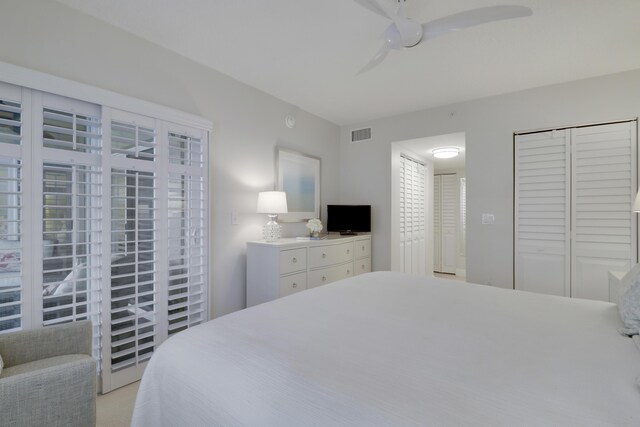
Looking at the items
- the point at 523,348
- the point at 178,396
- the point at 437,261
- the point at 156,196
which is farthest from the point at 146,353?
the point at 437,261

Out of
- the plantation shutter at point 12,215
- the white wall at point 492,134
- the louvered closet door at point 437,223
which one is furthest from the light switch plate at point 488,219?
the plantation shutter at point 12,215

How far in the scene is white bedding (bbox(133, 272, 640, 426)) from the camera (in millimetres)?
796

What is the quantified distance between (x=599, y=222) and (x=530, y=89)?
5.02 ft

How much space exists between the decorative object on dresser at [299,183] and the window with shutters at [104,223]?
1.06m

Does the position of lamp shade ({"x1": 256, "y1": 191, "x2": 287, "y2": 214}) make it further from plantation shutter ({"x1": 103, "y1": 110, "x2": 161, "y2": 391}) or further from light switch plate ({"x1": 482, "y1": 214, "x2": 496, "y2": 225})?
light switch plate ({"x1": 482, "y1": 214, "x2": 496, "y2": 225})

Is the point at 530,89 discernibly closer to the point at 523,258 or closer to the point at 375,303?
the point at 523,258

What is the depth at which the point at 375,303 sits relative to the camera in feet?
5.51

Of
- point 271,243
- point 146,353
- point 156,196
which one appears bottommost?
point 146,353

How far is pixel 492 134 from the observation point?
139 inches

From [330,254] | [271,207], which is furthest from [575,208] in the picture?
[271,207]

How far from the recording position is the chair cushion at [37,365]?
4.96 ft

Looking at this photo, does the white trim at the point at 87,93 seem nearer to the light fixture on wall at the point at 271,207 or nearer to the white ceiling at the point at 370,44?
the white ceiling at the point at 370,44

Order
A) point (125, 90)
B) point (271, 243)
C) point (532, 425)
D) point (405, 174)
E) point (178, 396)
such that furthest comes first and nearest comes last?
point (405, 174), point (271, 243), point (125, 90), point (178, 396), point (532, 425)

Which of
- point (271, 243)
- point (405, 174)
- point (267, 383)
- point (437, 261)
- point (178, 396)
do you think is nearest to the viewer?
point (267, 383)
